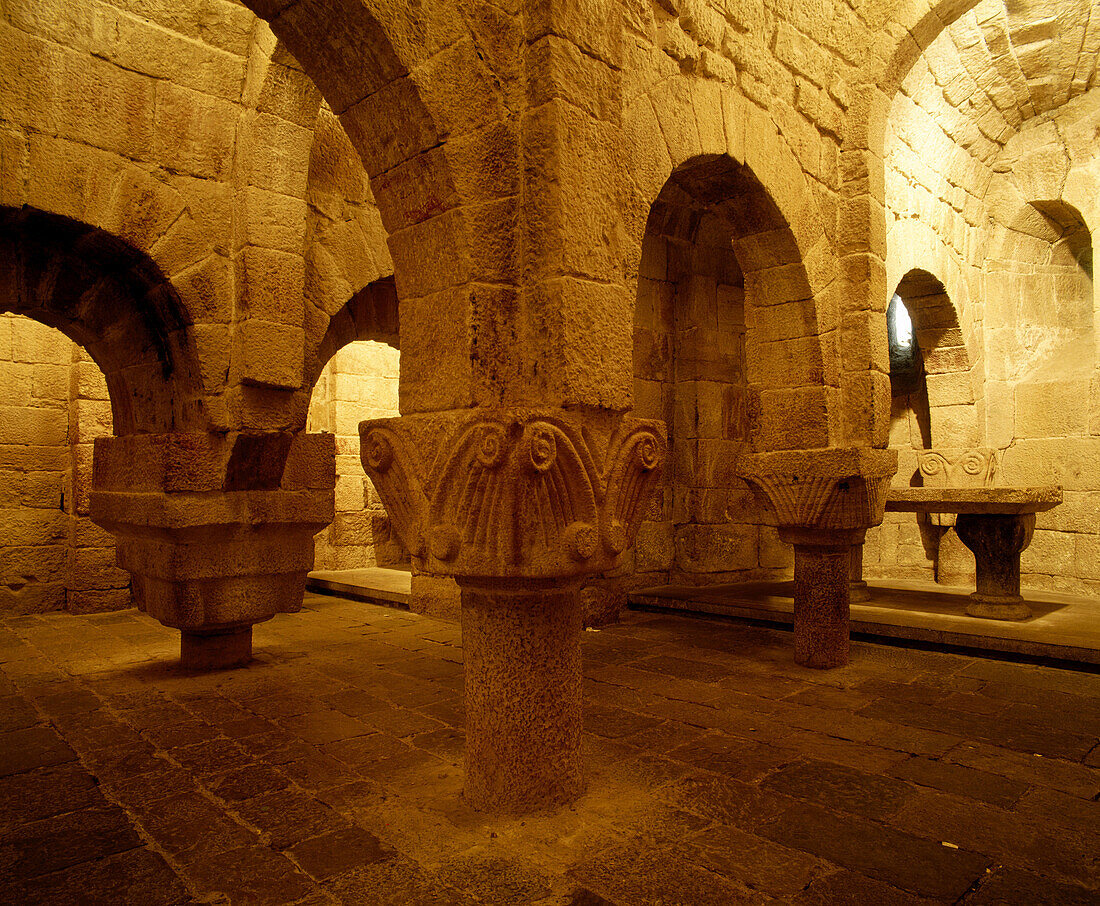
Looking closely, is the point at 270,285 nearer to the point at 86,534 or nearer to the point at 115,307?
the point at 115,307

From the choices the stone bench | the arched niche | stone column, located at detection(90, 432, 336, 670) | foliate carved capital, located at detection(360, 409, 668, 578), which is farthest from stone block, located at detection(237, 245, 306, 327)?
the stone bench

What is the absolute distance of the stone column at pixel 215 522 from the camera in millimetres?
3707

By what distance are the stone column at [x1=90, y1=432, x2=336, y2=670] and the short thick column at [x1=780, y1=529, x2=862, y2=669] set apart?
8.63ft

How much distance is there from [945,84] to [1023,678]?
4574 millimetres

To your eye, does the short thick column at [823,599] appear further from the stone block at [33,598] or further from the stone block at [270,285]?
the stone block at [33,598]

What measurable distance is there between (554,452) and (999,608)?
4126 millimetres

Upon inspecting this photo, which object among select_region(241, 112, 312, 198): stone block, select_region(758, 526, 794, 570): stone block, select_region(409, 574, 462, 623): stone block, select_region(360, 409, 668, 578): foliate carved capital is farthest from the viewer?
select_region(758, 526, 794, 570): stone block

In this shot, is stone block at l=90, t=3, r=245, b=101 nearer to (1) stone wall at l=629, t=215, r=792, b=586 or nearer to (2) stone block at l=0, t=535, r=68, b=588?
(1) stone wall at l=629, t=215, r=792, b=586

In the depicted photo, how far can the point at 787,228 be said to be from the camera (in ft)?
12.2

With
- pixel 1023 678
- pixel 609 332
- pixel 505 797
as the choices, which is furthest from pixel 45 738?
pixel 1023 678

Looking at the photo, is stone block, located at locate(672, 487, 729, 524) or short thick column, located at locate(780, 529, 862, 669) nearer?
short thick column, located at locate(780, 529, 862, 669)

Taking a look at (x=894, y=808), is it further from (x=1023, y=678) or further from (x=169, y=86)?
(x=169, y=86)

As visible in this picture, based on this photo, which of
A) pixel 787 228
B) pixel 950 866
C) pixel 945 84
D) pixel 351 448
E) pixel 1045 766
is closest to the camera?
pixel 950 866

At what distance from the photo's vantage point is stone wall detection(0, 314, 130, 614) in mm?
5676
